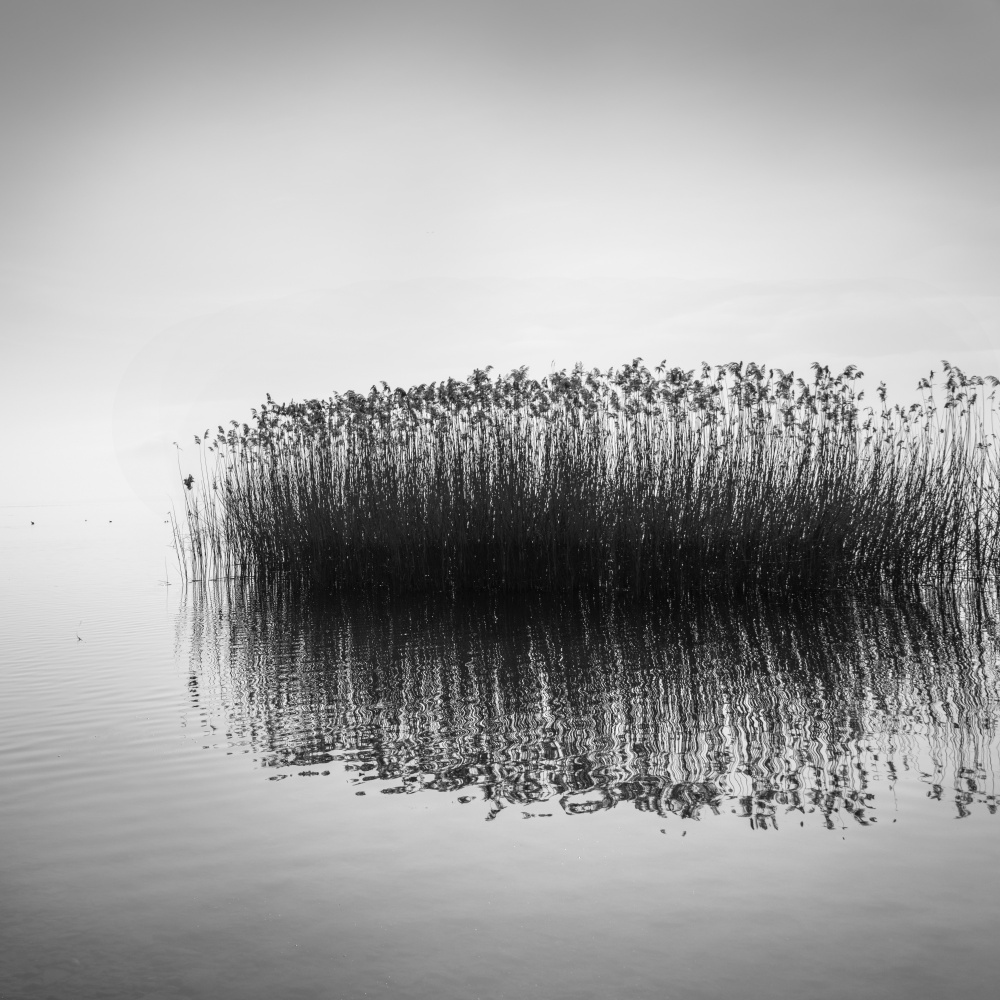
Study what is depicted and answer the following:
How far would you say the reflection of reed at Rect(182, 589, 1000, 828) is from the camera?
9.99 ft

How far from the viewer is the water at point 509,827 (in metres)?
1.92

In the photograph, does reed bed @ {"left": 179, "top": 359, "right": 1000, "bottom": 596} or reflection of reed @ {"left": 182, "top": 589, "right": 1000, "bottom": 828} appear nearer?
reflection of reed @ {"left": 182, "top": 589, "right": 1000, "bottom": 828}

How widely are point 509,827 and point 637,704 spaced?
1.72 metres

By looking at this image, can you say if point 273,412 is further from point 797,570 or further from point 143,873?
point 143,873

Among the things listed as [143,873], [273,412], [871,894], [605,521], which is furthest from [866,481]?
[143,873]

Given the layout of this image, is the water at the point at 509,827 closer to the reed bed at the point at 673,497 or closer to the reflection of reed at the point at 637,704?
the reflection of reed at the point at 637,704

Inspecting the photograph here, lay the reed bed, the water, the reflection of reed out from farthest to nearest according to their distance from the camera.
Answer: the reed bed
the reflection of reed
the water

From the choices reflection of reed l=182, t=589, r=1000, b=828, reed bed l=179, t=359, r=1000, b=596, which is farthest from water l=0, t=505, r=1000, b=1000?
reed bed l=179, t=359, r=1000, b=596

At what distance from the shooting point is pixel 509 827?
268 cm

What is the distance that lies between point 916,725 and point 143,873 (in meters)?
2.83

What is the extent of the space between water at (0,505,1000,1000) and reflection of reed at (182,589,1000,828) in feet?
0.08

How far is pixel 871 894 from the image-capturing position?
2.16 m

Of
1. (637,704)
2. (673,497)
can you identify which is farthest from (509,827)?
(673,497)

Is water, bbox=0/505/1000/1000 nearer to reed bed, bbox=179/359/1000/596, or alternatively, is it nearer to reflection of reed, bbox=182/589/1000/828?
reflection of reed, bbox=182/589/1000/828
